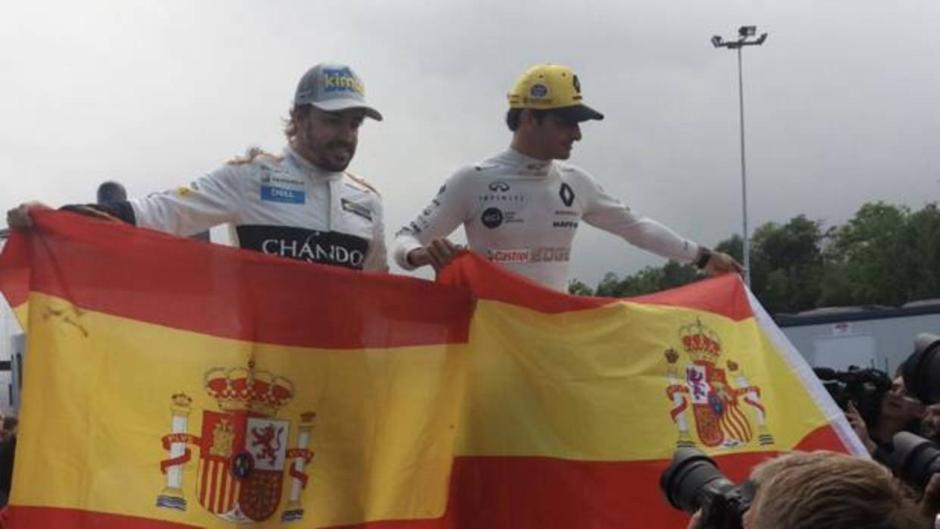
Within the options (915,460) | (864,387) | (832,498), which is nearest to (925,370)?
(915,460)

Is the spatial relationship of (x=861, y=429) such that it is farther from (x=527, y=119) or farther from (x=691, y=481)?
(x=691, y=481)

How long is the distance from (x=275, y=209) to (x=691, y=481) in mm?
2162

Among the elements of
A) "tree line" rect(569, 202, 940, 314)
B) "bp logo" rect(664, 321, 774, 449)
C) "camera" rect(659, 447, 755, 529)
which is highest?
"tree line" rect(569, 202, 940, 314)

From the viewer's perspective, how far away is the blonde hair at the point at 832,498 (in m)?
2.00

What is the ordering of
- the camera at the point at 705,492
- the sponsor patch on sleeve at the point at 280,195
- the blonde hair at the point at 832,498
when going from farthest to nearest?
the sponsor patch on sleeve at the point at 280,195 < the camera at the point at 705,492 < the blonde hair at the point at 832,498

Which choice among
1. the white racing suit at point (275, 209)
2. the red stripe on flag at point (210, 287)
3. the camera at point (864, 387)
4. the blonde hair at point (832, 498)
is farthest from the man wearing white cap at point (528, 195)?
the blonde hair at point (832, 498)

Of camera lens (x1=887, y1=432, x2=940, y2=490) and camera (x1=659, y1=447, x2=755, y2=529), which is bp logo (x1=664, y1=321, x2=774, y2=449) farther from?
camera (x1=659, y1=447, x2=755, y2=529)

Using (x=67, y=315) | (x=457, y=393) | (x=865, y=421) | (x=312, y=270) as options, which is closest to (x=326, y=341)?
(x=312, y=270)

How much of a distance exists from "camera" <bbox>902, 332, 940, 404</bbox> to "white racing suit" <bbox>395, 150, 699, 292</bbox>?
2.16 m

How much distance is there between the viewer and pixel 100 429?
12.3 feet

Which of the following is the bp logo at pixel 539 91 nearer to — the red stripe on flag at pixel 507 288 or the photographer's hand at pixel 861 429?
the red stripe on flag at pixel 507 288

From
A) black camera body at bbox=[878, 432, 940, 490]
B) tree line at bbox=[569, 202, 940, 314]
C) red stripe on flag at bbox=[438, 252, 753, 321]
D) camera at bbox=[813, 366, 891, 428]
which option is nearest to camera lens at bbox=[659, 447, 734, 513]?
black camera body at bbox=[878, 432, 940, 490]

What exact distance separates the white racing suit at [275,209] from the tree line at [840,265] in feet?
126

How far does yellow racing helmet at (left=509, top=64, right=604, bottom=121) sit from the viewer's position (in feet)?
17.1
